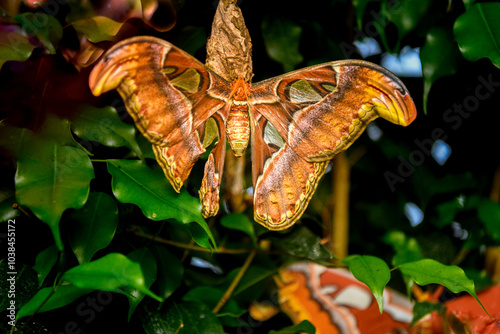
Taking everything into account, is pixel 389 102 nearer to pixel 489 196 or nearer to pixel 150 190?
pixel 150 190

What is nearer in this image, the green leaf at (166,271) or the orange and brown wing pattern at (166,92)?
the orange and brown wing pattern at (166,92)

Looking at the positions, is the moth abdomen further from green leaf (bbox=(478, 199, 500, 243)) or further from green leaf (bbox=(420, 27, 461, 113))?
green leaf (bbox=(478, 199, 500, 243))

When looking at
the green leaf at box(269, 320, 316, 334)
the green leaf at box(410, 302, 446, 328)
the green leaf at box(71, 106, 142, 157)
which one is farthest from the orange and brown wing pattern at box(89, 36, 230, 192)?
the green leaf at box(410, 302, 446, 328)

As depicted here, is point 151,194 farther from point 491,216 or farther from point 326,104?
point 491,216

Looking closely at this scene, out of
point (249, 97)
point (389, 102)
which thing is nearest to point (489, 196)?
point (389, 102)

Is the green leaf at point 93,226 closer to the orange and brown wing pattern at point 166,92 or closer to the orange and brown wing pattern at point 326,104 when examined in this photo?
the orange and brown wing pattern at point 166,92

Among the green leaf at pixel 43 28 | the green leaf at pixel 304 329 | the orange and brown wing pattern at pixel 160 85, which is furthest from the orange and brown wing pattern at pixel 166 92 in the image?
the green leaf at pixel 304 329

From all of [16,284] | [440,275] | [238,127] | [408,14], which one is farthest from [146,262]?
[408,14]
